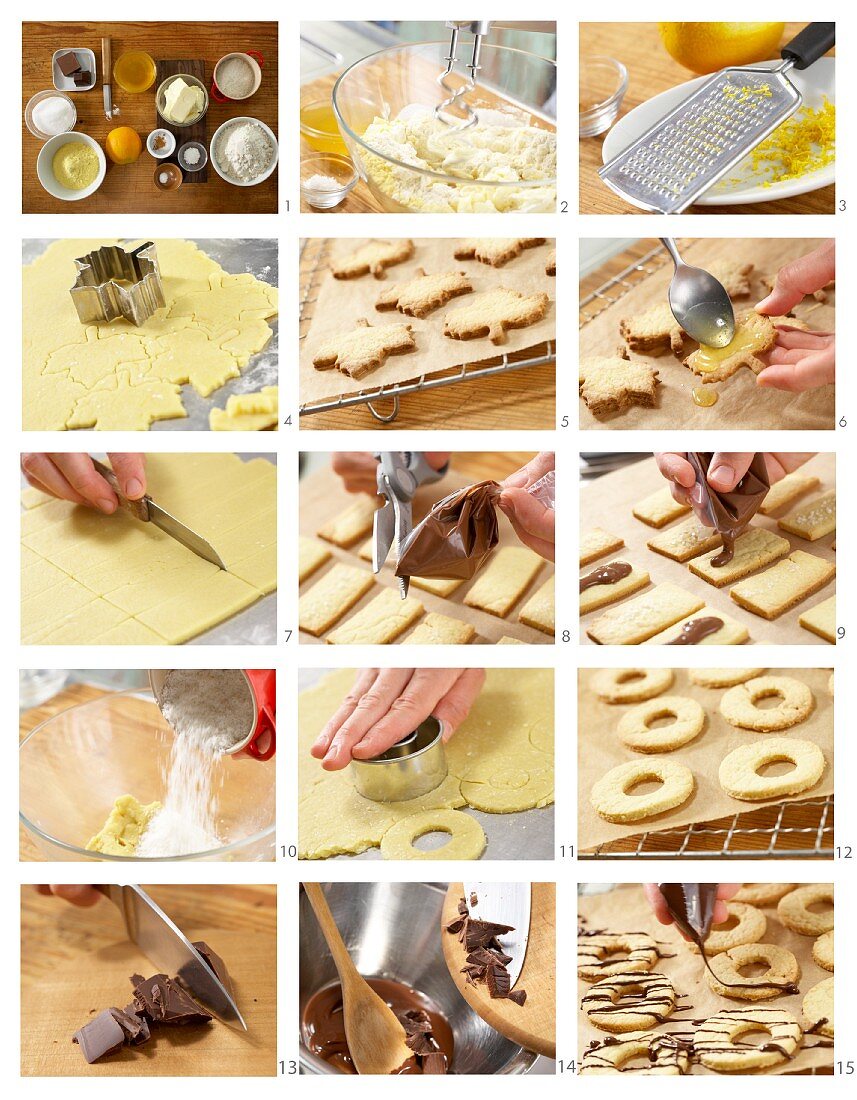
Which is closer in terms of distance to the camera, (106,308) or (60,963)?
(106,308)

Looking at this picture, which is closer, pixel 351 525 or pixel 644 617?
pixel 644 617

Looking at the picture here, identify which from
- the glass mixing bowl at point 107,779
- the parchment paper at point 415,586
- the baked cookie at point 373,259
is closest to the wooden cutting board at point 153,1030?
the glass mixing bowl at point 107,779

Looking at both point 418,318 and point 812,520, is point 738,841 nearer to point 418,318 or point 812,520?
point 812,520

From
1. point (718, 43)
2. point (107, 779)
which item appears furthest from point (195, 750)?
point (718, 43)

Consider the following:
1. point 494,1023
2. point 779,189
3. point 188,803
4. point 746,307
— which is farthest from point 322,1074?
point 779,189

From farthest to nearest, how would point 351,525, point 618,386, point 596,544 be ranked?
point 351,525, point 596,544, point 618,386

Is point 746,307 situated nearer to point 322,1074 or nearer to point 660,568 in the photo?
point 660,568

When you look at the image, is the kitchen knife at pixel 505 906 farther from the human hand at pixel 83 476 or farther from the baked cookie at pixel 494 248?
the baked cookie at pixel 494 248
